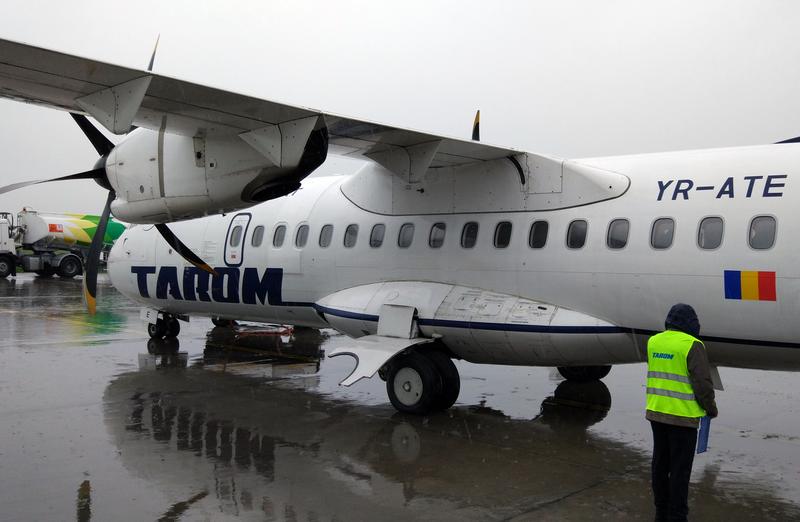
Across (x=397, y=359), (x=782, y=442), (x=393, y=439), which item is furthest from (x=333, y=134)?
(x=782, y=442)

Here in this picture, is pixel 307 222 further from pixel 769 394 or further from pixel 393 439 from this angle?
pixel 769 394

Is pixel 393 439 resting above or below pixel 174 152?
below

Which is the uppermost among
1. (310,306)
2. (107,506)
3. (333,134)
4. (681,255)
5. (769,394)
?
(333,134)

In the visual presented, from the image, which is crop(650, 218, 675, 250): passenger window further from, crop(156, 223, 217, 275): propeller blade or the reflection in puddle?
crop(156, 223, 217, 275): propeller blade

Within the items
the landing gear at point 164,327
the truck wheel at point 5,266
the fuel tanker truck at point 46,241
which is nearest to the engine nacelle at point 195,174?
the landing gear at point 164,327

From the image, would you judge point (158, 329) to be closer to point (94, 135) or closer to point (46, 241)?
point (94, 135)

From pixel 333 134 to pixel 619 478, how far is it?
201 inches

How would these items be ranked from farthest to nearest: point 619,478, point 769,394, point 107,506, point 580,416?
point 769,394 < point 580,416 < point 619,478 < point 107,506

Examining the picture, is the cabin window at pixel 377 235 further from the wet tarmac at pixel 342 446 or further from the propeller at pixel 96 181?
the propeller at pixel 96 181

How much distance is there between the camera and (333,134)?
8969mm

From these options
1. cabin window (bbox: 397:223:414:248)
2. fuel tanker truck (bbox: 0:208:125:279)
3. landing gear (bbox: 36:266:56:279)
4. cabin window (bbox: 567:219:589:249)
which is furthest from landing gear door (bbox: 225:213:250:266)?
landing gear (bbox: 36:266:56:279)

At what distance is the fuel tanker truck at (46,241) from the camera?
40.5 meters

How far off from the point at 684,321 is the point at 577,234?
3.37 meters

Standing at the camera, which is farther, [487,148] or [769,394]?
[769,394]
